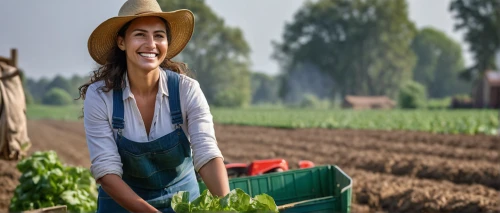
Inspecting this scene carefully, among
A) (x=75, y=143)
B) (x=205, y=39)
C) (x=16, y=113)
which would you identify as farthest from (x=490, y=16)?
(x=16, y=113)

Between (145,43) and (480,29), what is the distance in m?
53.2

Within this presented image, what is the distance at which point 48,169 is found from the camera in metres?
5.27

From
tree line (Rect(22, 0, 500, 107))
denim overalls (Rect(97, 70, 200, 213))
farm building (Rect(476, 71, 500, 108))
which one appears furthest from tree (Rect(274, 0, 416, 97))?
denim overalls (Rect(97, 70, 200, 213))

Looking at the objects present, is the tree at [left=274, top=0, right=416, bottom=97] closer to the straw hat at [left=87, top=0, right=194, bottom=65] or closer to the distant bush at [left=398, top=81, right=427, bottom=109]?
the distant bush at [left=398, top=81, right=427, bottom=109]

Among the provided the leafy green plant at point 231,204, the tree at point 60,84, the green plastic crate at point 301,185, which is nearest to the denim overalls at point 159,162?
the leafy green plant at point 231,204

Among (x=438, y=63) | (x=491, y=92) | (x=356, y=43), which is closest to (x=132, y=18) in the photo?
(x=491, y=92)

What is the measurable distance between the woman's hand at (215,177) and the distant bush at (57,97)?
7271cm

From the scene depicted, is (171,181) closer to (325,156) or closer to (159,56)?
(159,56)

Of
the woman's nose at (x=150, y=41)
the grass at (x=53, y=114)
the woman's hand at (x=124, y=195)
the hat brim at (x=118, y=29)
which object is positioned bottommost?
the grass at (x=53, y=114)

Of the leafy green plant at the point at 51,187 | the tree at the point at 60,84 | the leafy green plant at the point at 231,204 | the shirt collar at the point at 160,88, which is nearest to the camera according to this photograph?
the leafy green plant at the point at 231,204

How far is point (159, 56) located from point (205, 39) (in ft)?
207

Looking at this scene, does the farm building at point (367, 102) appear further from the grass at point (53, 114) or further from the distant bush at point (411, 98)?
the grass at point (53, 114)

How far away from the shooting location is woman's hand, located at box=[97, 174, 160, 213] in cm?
232

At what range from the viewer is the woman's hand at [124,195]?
2.32m
